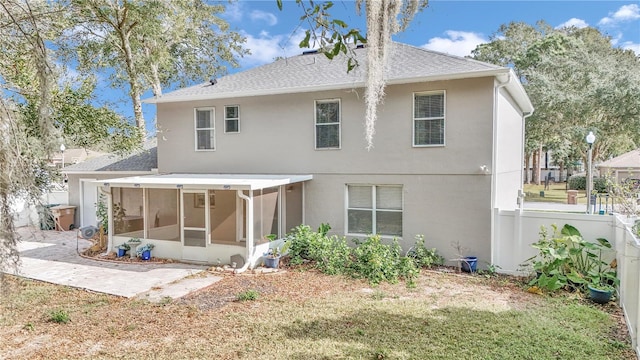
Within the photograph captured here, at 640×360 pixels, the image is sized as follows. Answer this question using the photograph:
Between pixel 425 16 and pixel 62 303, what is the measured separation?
8.43 metres

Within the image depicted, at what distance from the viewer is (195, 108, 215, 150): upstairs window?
13.0 metres

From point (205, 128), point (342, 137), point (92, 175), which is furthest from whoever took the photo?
point (92, 175)

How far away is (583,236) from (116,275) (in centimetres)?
1134

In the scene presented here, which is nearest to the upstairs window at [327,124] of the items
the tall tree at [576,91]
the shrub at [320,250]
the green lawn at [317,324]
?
the shrub at [320,250]

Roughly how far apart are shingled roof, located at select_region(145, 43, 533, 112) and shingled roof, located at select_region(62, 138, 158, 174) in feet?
10.9

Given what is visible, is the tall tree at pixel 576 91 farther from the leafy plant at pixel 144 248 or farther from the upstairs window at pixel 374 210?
the leafy plant at pixel 144 248

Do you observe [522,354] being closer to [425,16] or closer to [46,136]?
[425,16]

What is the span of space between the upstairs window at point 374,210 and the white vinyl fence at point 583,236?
8.62ft

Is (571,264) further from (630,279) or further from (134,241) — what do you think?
(134,241)

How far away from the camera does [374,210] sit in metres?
11.1

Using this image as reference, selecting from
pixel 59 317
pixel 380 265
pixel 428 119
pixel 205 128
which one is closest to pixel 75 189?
pixel 205 128

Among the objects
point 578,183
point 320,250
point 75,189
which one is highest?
point 75,189

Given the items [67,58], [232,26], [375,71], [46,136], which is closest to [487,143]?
[375,71]

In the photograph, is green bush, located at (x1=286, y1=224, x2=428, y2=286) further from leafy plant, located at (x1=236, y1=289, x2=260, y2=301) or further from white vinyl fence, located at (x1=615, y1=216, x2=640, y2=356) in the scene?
white vinyl fence, located at (x1=615, y1=216, x2=640, y2=356)
